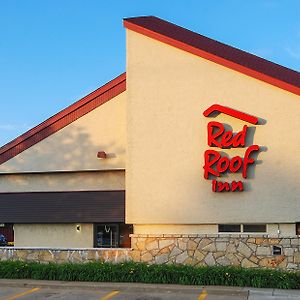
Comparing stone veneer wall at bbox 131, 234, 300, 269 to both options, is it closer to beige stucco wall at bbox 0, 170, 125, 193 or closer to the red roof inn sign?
the red roof inn sign

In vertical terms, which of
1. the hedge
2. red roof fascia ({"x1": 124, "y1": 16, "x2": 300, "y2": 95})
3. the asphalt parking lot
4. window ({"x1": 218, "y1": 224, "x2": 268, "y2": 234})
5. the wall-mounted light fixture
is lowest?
the asphalt parking lot

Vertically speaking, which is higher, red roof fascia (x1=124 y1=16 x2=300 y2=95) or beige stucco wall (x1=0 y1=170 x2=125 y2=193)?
red roof fascia (x1=124 y1=16 x2=300 y2=95)

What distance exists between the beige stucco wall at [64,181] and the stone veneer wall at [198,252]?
347 centimetres

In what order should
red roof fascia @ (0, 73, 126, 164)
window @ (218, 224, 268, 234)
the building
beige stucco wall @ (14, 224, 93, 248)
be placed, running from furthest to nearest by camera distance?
beige stucco wall @ (14, 224, 93, 248), red roof fascia @ (0, 73, 126, 164), window @ (218, 224, 268, 234), the building

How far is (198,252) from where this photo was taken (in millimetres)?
15633

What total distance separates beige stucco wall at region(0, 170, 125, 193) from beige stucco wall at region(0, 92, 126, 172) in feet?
1.76

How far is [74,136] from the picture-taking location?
19.5 metres

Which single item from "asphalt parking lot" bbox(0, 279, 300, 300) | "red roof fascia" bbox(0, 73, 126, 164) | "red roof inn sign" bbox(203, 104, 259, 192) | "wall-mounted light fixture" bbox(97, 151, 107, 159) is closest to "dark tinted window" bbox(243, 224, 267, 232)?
"red roof inn sign" bbox(203, 104, 259, 192)

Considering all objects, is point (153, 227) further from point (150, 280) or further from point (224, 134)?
point (224, 134)

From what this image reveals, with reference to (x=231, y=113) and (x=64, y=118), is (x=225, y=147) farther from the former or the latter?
(x=64, y=118)

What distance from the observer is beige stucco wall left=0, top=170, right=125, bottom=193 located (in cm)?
1947

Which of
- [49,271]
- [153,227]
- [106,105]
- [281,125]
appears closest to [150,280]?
[153,227]

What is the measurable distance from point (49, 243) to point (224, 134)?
874 centimetres

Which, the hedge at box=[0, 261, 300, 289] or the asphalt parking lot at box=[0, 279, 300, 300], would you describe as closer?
the asphalt parking lot at box=[0, 279, 300, 300]
